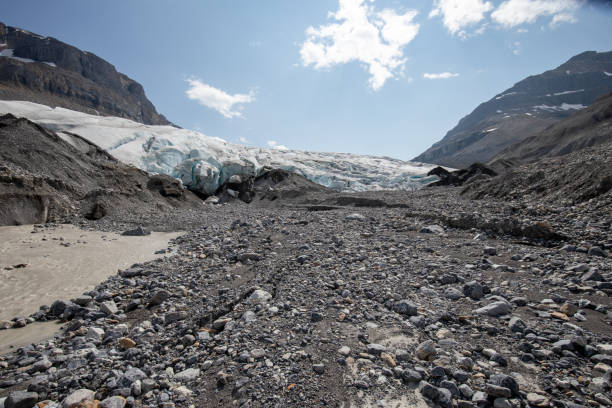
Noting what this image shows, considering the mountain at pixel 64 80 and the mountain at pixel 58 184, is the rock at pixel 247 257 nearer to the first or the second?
the mountain at pixel 58 184

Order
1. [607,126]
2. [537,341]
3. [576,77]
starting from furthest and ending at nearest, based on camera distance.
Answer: [576,77]
[607,126]
[537,341]

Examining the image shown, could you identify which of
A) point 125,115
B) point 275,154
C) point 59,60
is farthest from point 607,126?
point 59,60

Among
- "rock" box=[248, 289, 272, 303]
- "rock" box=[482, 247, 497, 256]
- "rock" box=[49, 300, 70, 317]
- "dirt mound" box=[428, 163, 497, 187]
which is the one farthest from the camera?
"dirt mound" box=[428, 163, 497, 187]

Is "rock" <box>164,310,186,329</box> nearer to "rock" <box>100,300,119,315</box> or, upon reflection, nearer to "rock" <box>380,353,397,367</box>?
"rock" <box>100,300,119,315</box>

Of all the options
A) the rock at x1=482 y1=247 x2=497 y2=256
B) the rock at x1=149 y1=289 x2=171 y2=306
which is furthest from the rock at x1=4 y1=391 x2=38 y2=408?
the rock at x1=482 y1=247 x2=497 y2=256

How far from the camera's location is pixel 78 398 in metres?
3.09

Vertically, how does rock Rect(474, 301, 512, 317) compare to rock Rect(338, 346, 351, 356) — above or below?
above

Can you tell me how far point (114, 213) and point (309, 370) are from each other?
18562mm

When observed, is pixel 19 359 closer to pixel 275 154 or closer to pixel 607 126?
pixel 275 154

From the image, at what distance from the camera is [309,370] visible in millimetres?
3252

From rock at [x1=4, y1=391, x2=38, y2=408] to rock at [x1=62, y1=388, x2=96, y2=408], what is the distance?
1.35 feet

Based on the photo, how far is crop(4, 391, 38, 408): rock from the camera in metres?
3.10

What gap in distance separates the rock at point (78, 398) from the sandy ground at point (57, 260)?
4312 mm

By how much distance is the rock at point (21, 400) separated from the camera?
3096mm
